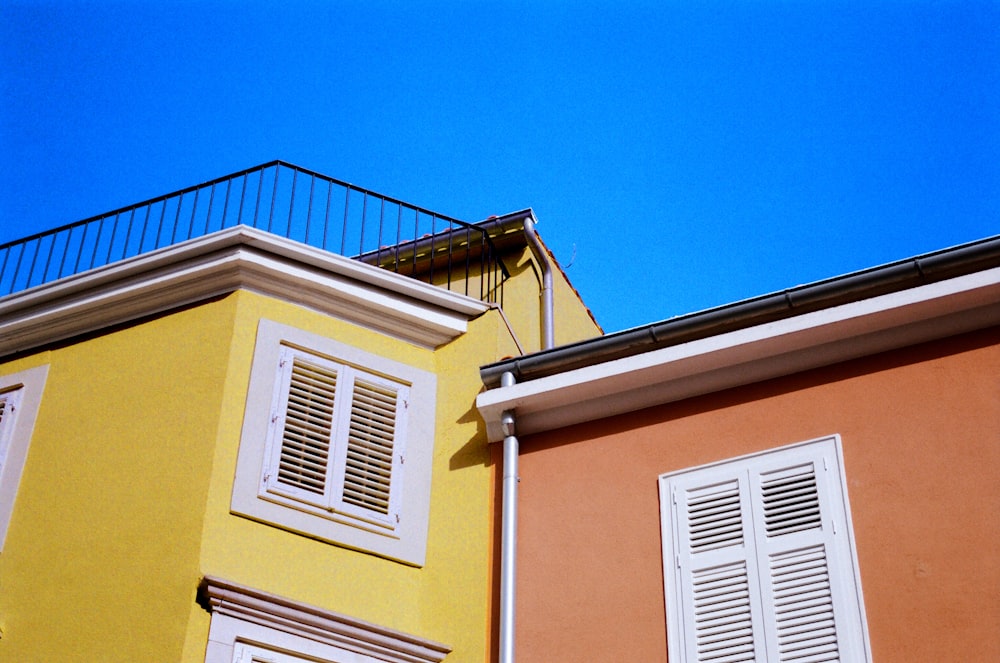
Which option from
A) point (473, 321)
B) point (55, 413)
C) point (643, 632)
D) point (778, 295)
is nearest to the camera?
point (643, 632)

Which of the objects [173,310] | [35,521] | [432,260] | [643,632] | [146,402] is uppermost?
[432,260]

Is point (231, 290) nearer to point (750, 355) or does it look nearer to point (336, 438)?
point (336, 438)

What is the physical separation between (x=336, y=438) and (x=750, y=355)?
10.5ft

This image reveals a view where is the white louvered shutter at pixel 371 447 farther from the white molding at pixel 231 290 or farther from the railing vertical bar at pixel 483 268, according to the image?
the railing vertical bar at pixel 483 268

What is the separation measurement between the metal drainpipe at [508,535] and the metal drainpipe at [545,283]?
2850 millimetres

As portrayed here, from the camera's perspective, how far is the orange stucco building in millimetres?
9211

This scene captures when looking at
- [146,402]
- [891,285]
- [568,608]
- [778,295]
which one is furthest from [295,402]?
[891,285]

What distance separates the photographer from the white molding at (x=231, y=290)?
11516 millimetres

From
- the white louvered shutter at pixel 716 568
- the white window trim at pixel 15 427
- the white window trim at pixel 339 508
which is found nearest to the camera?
the white louvered shutter at pixel 716 568

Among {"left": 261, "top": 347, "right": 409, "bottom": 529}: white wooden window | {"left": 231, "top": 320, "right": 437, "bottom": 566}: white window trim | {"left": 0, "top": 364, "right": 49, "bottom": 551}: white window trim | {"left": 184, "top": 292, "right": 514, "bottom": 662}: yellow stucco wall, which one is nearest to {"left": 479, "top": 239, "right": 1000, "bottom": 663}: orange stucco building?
{"left": 184, "top": 292, "right": 514, "bottom": 662}: yellow stucco wall

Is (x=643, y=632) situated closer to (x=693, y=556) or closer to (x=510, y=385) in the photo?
(x=693, y=556)

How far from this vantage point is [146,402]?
432 inches

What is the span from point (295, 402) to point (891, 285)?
4521 millimetres

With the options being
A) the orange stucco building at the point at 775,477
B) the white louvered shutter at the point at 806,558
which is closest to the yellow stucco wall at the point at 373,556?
the orange stucco building at the point at 775,477
